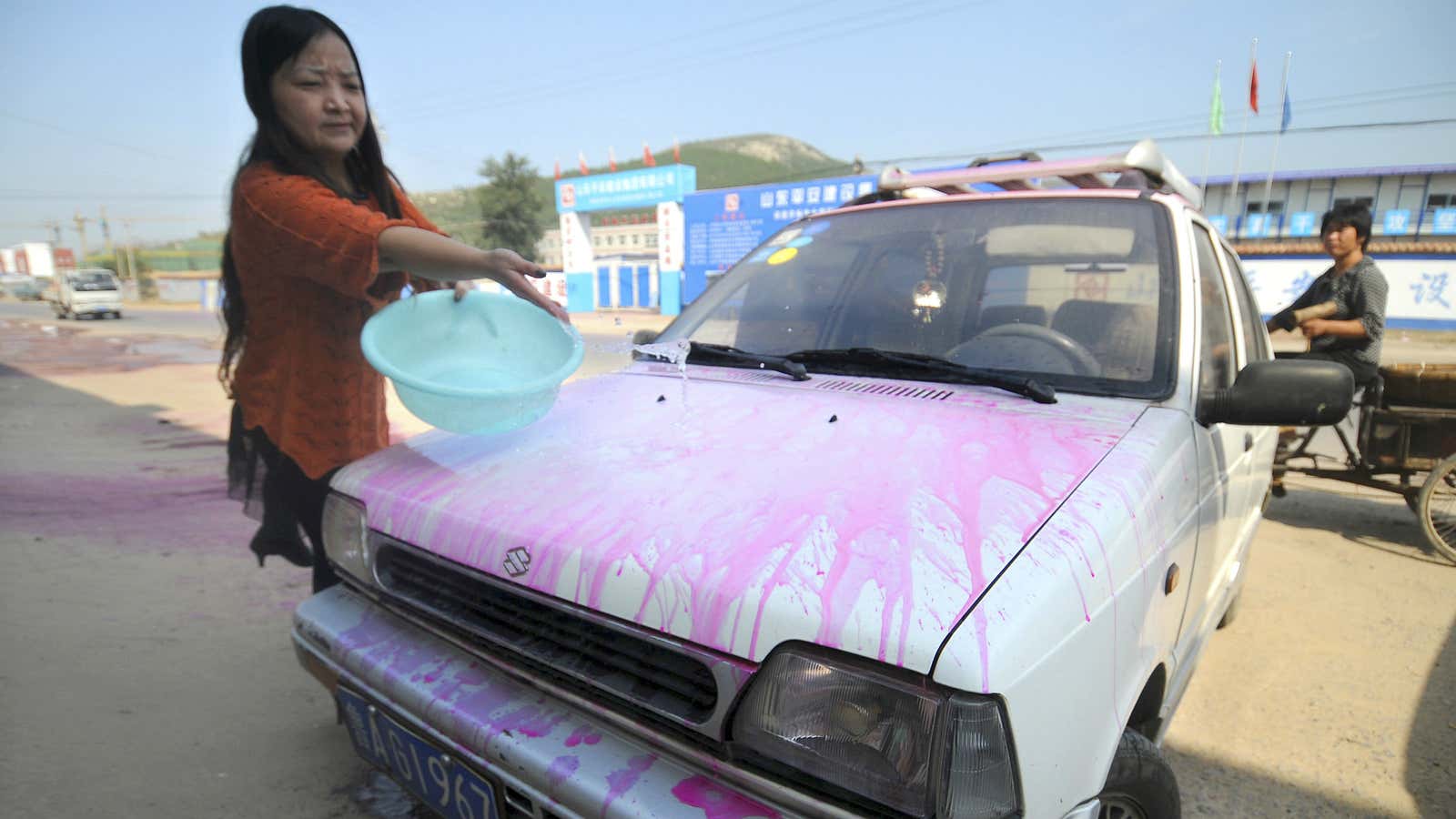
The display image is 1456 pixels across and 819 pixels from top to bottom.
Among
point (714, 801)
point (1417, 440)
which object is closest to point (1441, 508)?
point (1417, 440)

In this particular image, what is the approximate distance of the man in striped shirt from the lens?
13.8 ft

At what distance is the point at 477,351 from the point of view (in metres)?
2.03

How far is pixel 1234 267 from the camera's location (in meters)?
2.94

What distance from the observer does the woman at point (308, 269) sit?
1.60 metres

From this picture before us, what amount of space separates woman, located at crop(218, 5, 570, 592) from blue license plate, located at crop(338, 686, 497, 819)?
1.94 feet

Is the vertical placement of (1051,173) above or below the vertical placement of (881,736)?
above

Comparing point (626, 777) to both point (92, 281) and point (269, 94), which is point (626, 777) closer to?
point (269, 94)

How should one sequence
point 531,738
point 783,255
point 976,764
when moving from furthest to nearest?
point 783,255, point 531,738, point 976,764

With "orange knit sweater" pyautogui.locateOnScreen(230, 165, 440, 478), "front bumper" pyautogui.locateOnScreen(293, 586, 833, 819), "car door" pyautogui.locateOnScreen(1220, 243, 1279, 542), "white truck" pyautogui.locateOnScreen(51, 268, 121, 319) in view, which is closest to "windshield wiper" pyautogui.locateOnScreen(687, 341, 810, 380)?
"orange knit sweater" pyautogui.locateOnScreen(230, 165, 440, 478)

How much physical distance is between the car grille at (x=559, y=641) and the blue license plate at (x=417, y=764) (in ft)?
0.71

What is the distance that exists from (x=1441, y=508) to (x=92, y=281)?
1423 inches

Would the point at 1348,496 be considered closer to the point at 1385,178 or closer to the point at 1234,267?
the point at 1234,267

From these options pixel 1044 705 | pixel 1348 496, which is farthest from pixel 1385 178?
pixel 1044 705

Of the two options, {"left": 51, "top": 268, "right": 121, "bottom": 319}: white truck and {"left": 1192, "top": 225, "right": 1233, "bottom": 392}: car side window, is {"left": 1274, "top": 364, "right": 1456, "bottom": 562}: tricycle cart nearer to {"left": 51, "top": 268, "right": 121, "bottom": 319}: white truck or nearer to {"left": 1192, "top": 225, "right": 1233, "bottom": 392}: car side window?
{"left": 1192, "top": 225, "right": 1233, "bottom": 392}: car side window
